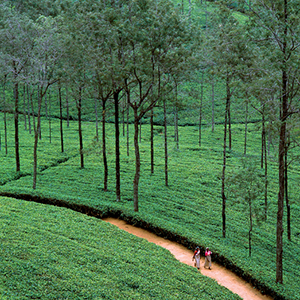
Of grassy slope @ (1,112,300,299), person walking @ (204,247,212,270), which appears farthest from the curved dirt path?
Result: grassy slope @ (1,112,300,299)

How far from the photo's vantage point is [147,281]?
1437 cm

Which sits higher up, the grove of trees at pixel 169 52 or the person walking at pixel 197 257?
the grove of trees at pixel 169 52

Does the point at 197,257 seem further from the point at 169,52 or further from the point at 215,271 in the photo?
the point at 169,52

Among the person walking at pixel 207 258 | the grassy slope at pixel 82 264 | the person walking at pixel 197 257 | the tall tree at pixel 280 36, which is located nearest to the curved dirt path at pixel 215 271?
the person walking at pixel 207 258

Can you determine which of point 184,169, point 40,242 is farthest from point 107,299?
point 184,169

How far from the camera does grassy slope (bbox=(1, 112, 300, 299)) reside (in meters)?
20.5

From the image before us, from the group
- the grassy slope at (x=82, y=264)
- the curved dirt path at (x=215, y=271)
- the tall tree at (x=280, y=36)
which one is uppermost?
the tall tree at (x=280, y=36)

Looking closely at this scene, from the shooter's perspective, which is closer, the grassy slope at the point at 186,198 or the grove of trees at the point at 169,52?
the grove of trees at the point at 169,52

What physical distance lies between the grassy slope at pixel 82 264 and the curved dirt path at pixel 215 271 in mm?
1478

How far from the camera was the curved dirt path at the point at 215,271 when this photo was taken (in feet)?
55.5

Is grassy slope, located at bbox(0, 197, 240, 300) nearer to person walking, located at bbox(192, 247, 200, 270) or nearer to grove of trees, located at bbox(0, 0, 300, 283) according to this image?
person walking, located at bbox(192, 247, 200, 270)

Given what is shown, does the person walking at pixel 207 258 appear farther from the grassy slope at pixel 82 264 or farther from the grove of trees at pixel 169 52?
the grove of trees at pixel 169 52

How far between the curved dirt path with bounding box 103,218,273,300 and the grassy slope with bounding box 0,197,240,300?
4.85ft

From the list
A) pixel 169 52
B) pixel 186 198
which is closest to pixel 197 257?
pixel 186 198
